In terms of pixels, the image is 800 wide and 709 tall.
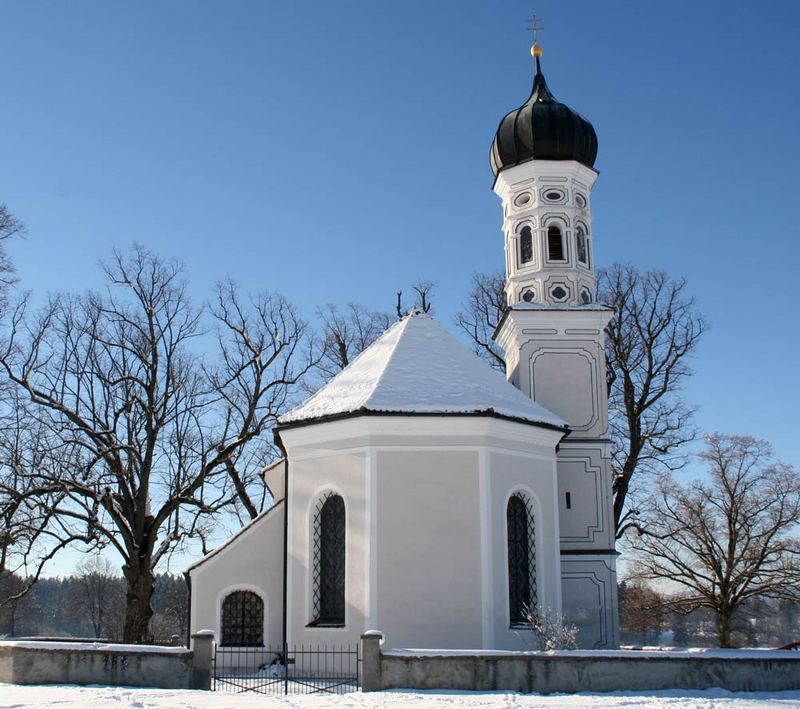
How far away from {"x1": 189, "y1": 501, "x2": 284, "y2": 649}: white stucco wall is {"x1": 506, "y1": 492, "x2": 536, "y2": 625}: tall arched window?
16.9ft

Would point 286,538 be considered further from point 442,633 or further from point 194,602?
point 442,633

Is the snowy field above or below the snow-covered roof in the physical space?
below

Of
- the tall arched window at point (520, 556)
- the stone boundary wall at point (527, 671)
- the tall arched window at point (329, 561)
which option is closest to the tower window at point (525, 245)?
the tall arched window at point (520, 556)

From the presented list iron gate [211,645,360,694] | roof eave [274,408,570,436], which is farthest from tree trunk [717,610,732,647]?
iron gate [211,645,360,694]

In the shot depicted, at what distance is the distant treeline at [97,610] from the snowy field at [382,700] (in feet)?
124

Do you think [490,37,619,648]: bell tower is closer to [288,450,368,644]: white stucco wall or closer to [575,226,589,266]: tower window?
[575,226,589,266]: tower window

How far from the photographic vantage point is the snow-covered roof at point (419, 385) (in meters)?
19.2

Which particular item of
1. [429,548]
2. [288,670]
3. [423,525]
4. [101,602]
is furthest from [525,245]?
[101,602]

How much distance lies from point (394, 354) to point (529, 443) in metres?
3.64

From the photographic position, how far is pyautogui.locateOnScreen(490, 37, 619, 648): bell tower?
22.2m

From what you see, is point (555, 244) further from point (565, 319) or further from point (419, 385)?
point (419, 385)

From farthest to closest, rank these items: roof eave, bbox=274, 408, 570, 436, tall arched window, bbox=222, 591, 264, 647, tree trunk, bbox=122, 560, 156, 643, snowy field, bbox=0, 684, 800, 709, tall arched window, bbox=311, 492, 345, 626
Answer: tree trunk, bbox=122, 560, 156, 643, tall arched window, bbox=222, 591, 264, 647, tall arched window, bbox=311, 492, 345, 626, roof eave, bbox=274, 408, 570, 436, snowy field, bbox=0, 684, 800, 709

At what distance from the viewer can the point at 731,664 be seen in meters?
14.8

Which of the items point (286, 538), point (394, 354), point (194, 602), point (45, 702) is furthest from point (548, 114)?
point (45, 702)
